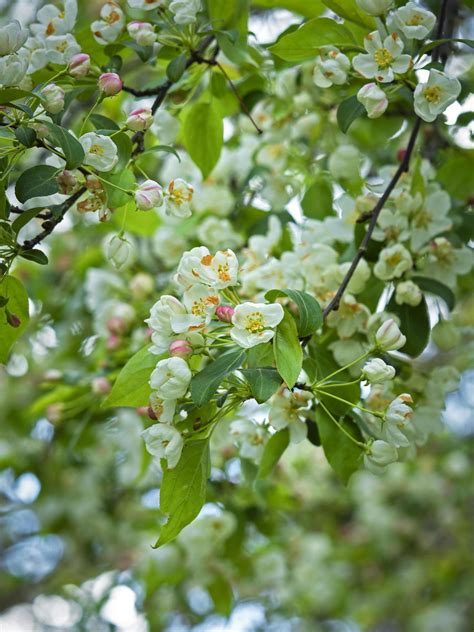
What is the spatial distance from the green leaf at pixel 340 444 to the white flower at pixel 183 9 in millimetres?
627

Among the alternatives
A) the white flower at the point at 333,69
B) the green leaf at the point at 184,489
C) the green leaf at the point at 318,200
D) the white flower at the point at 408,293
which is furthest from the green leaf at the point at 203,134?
the green leaf at the point at 184,489

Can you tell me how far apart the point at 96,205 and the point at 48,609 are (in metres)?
3.58

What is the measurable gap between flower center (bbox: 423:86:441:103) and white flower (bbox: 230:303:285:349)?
39 cm

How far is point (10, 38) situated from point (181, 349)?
45 cm

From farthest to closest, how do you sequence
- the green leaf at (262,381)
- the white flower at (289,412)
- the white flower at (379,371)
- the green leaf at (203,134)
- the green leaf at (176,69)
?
the green leaf at (203,134) → the green leaf at (176,69) → the white flower at (289,412) → the white flower at (379,371) → the green leaf at (262,381)

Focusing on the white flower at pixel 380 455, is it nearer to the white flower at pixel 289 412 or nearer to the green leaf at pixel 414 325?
the white flower at pixel 289 412

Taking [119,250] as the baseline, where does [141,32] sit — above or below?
above

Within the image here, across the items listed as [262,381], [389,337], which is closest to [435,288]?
[389,337]

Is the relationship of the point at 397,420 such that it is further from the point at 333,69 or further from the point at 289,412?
the point at 333,69

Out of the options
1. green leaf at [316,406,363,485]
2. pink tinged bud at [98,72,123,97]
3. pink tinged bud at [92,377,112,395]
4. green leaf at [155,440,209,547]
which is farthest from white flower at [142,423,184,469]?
pink tinged bud at [92,377,112,395]

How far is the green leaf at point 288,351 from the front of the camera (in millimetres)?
970

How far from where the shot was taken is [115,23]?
4.21 ft

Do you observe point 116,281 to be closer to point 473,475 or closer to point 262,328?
point 262,328

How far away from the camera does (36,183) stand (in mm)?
1032
